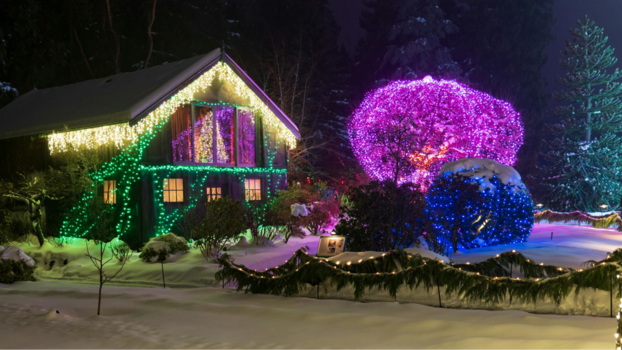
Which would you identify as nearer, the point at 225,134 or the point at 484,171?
the point at 484,171

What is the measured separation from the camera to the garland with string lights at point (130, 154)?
17.7 meters

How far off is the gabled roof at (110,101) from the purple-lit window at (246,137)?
90cm

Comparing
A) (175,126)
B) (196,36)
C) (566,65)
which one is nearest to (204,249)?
(175,126)

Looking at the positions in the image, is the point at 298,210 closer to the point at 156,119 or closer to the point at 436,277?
the point at 156,119

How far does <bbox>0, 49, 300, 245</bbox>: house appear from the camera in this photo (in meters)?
17.7

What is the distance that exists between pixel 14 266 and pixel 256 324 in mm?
7977

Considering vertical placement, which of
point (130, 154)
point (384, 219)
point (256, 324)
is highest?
point (130, 154)

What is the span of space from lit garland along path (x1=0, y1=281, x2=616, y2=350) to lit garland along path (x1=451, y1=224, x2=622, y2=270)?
4389mm

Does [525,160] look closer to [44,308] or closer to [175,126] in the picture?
[175,126]

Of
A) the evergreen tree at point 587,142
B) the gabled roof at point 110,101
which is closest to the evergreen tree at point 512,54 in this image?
the evergreen tree at point 587,142

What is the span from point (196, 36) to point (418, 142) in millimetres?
18477

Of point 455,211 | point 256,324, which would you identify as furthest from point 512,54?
point 256,324

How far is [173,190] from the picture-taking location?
18.5 m

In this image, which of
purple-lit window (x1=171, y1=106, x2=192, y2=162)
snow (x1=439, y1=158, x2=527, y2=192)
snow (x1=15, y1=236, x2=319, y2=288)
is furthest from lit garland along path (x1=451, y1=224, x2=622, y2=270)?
purple-lit window (x1=171, y1=106, x2=192, y2=162)
